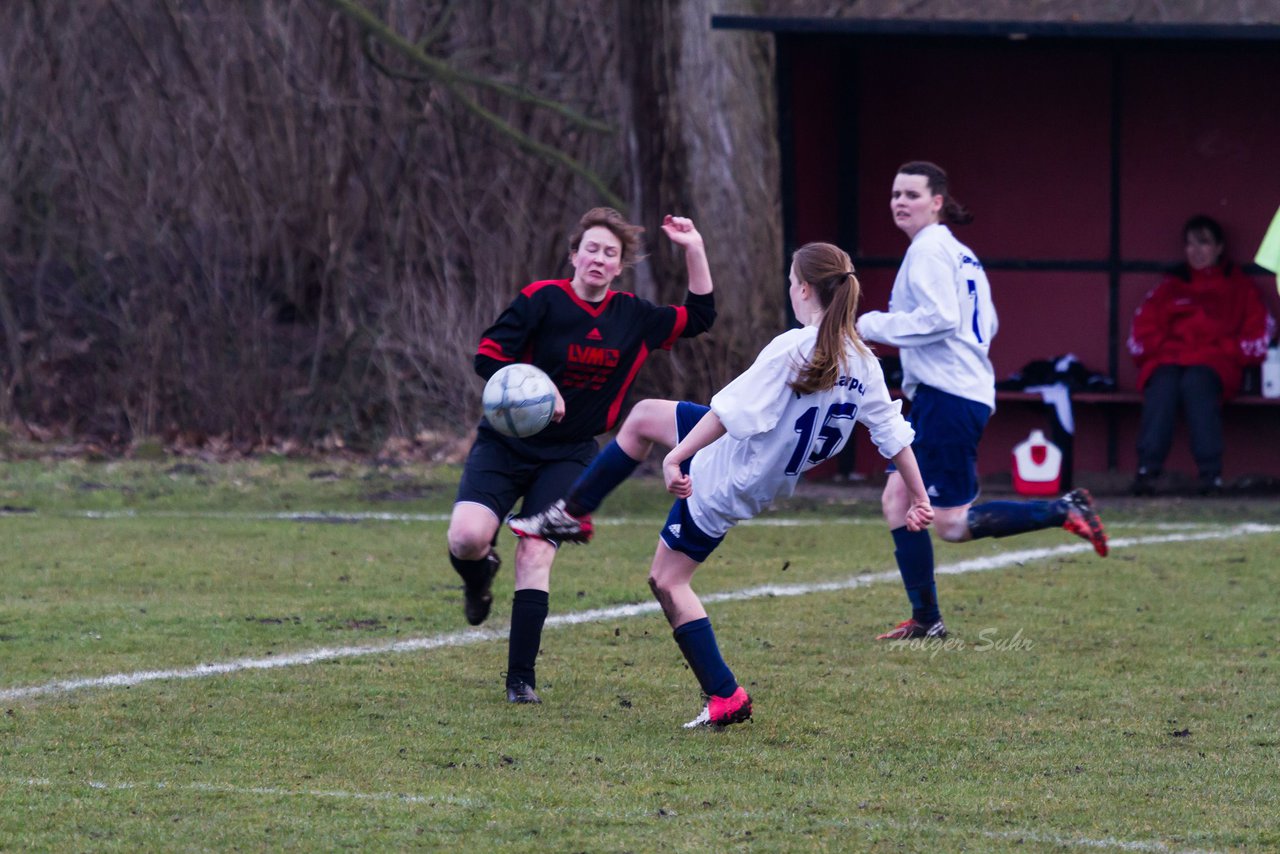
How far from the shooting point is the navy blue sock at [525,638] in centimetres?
581

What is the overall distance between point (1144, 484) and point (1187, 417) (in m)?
0.53

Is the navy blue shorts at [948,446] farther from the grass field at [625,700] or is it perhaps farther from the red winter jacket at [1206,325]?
the red winter jacket at [1206,325]

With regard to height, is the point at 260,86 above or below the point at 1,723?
above

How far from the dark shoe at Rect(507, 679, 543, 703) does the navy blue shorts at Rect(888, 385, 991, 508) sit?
2031 millimetres

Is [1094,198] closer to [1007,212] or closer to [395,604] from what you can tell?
[1007,212]

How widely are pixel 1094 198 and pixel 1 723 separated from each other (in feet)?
30.9

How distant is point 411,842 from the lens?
Result: 13.3 feet

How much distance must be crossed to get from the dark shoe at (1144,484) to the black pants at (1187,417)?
0.03 meters

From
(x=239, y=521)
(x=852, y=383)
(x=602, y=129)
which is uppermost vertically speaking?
(x=602, y=129)

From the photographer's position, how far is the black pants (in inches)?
459

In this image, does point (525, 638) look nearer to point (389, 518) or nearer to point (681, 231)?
point (681, 231)

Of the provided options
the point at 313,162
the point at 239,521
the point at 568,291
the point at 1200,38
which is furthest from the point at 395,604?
the point at 313,162

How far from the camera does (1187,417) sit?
11.8m

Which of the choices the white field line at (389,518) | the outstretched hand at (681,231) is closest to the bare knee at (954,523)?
the outstretched hand at (681,231)
